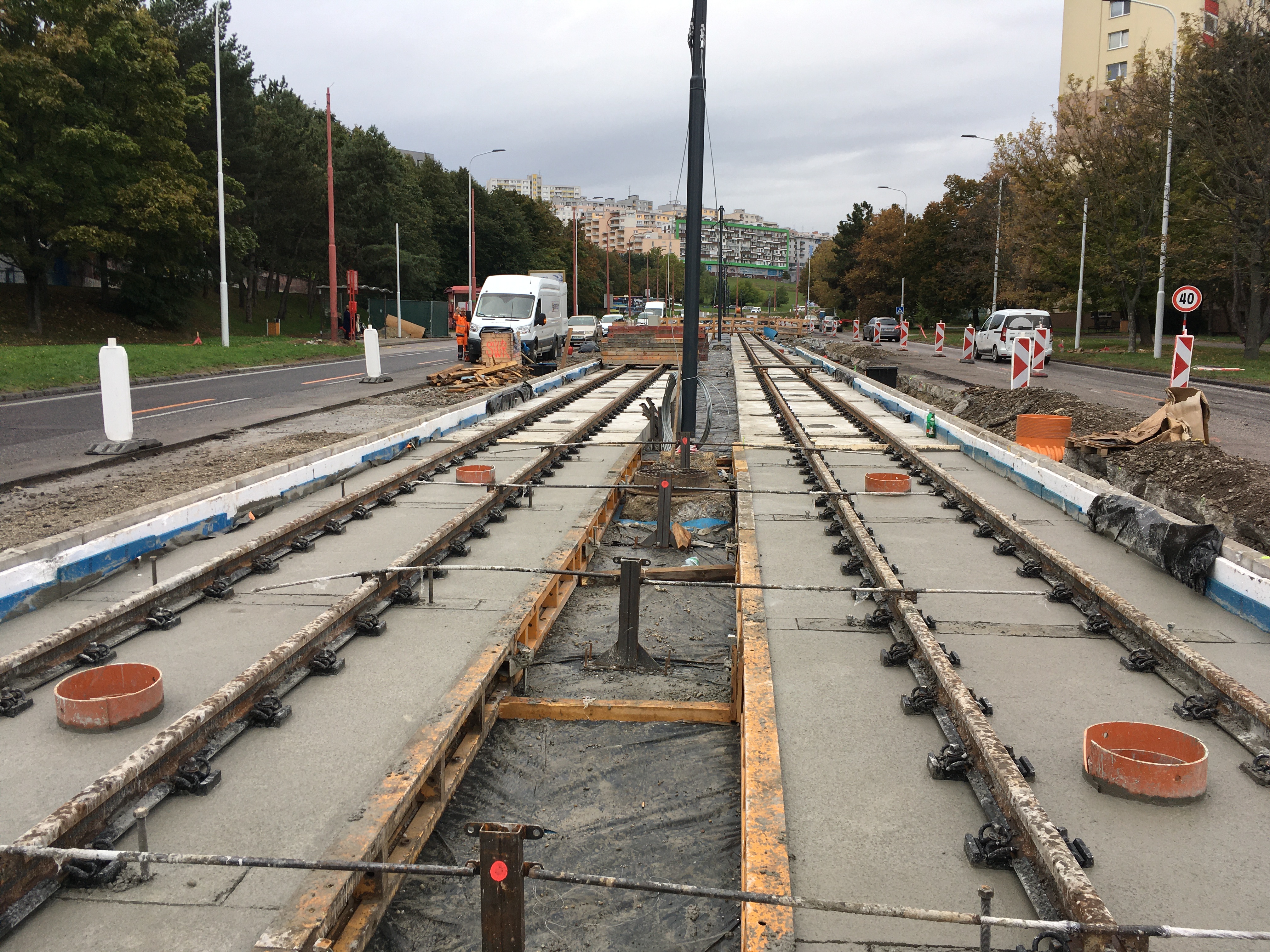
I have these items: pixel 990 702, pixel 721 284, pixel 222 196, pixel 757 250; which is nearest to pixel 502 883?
pixel 990 702

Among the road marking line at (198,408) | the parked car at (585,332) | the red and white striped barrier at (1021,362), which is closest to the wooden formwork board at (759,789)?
the road marking line at (198,408)

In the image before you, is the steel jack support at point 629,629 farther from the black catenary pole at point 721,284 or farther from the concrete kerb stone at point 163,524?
the black catenary pole at point 721,284

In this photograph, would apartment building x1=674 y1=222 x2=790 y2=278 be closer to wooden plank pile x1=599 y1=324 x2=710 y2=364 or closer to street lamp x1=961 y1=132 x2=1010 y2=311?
street lamp x1=961 y1=132 x2=1010 y2=311

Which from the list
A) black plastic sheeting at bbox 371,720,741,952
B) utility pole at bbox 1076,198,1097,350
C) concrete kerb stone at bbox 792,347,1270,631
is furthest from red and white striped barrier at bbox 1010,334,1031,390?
utility pole at bbox 1076,198,1097,350

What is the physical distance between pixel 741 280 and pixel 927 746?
565 ft

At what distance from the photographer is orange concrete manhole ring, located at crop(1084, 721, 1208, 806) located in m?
3.71

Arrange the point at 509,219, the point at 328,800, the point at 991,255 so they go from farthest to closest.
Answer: the point at 509,219
the point at 991,255
the point at 328,800

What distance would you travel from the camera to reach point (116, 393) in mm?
11766

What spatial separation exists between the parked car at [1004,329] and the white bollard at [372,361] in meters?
20.5

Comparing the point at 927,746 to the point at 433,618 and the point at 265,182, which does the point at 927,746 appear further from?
the point at 265,182

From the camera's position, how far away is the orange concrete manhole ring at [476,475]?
9.78 m

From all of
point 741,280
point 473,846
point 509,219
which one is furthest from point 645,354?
point 741,280

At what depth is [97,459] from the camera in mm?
11703

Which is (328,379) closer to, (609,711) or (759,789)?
(609,711)
